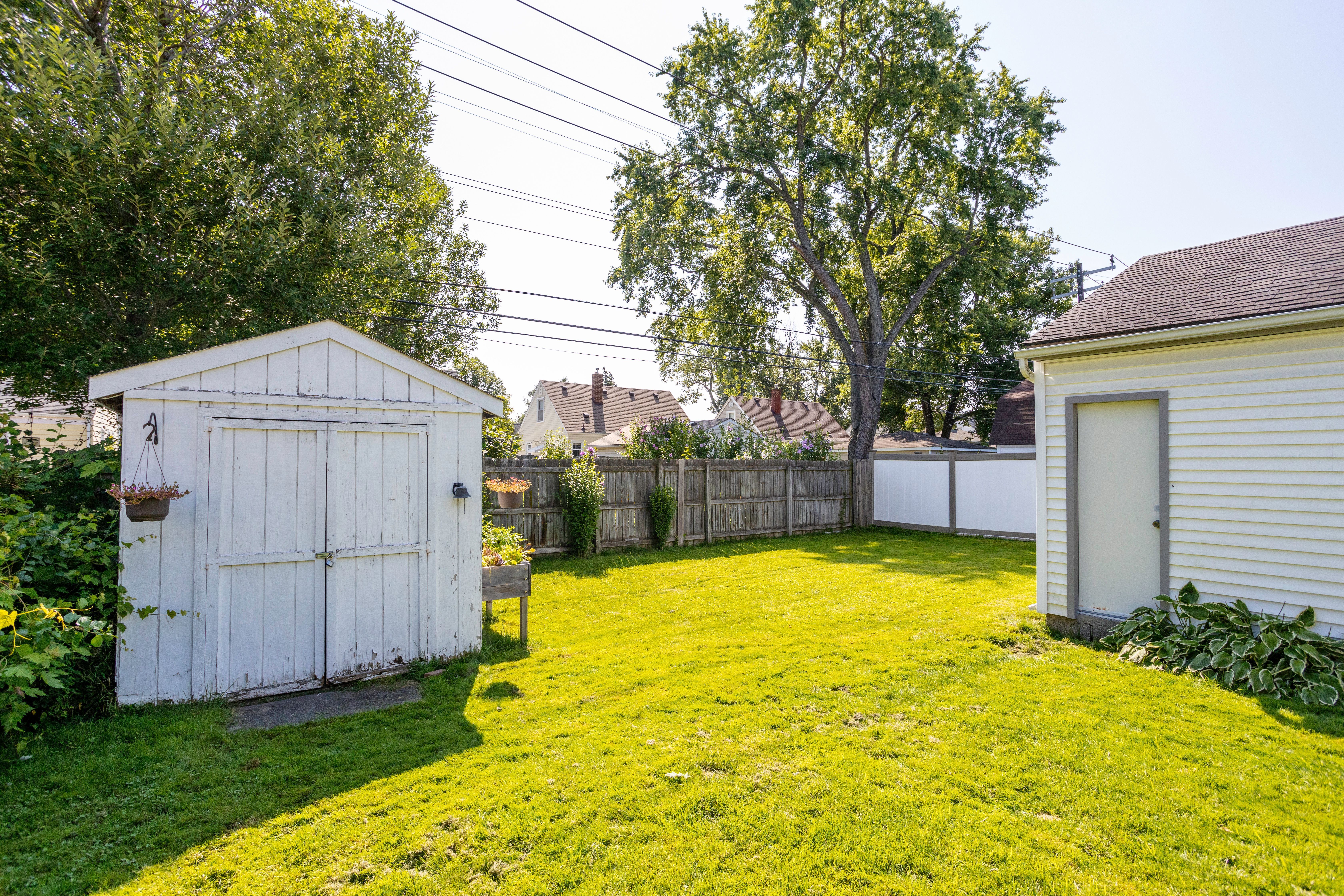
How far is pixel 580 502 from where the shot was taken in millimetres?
9562

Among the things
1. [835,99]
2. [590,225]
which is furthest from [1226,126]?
[590,225]

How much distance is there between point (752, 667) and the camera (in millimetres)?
4789

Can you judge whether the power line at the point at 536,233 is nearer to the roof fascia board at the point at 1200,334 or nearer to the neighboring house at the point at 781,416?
the roof fascia board at the point at 1200,334

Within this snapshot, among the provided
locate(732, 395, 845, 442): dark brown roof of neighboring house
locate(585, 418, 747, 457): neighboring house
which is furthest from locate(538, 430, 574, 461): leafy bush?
locate(732, 395, 845, 442): dark brown roof of neighboring house

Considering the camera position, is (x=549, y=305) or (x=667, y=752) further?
(x=549, y=305)

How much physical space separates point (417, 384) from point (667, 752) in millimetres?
3445

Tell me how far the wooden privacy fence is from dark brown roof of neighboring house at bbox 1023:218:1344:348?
21.1 feet

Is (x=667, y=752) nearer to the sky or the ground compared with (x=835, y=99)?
nearer to the ground

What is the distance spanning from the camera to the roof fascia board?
442 cm

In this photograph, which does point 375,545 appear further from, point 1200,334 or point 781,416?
point 781,416

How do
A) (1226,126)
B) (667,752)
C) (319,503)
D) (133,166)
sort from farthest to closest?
(1226,126) → (133,166) → (319,503) → (667,752)

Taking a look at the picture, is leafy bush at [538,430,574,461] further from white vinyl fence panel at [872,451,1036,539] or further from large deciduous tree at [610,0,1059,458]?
large deciduous tree at [610,0,1059,458]

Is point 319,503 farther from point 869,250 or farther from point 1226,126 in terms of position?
point 869,250

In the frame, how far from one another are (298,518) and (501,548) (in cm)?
229
